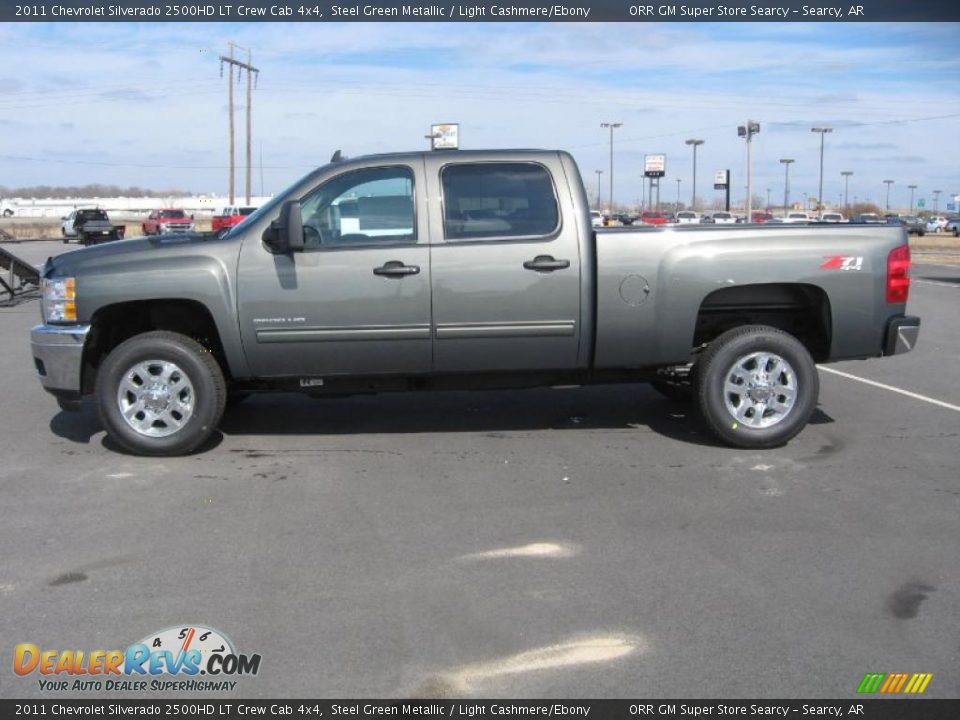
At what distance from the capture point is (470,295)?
21.5ft

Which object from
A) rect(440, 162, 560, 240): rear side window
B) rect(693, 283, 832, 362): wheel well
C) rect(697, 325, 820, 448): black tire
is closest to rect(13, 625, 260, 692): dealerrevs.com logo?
rect(440, 162, 560, 240): rear side window

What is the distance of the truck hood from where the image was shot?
21.5 feet

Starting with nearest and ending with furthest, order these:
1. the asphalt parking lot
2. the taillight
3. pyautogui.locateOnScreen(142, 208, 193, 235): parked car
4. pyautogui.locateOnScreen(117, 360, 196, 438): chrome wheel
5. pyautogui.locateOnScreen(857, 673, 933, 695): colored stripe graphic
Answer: pyautogui.locateOnScreen(857, 673, 933, 695): colored stripe graphic, the asphalt parking lot, pyautogui.locateOnScreen(117, 360, 196, 438): chrome wheel, the taillight, pyautogui.locateOnScreen(142, 208, 193, 235): parked car

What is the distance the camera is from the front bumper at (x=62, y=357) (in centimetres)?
657

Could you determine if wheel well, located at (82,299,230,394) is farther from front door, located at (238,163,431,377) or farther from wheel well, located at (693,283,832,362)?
wheel well, located at (693,283,832,362)

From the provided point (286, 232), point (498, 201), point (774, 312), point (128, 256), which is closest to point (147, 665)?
point (286, 232)

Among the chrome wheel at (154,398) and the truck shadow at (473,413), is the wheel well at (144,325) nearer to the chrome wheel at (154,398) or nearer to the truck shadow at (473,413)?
the chrome wheel at (154,398)

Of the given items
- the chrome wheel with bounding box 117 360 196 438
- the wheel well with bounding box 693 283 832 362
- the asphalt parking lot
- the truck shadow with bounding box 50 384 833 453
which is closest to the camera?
the asphalt parking lot

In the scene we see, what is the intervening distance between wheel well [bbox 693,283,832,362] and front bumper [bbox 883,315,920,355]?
400 mm

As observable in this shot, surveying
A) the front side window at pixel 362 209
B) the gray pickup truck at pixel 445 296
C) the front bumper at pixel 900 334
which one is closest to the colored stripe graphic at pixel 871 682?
the gray pickup truck at pixel 445 296

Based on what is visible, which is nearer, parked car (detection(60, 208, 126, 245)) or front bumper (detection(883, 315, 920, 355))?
front bumper (detection(883, 315, 920, 355))

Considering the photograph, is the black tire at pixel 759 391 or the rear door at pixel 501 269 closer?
the rear door at pixel 501 269

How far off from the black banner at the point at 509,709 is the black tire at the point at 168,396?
127 inches

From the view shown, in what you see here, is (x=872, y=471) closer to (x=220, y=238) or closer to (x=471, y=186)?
(x=471, y=186)
